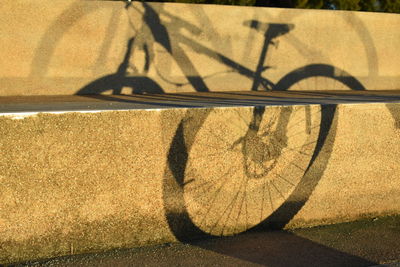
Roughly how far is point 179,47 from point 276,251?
4.08 m

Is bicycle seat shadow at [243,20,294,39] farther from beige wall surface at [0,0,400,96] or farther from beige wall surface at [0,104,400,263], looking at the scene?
beige wall surface at [0,104,400,263]

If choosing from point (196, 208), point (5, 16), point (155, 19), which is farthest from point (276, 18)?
point (196, 208)

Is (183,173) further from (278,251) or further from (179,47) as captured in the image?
(179,47)

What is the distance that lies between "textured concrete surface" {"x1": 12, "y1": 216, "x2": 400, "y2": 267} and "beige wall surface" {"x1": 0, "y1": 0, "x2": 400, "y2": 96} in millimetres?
3531

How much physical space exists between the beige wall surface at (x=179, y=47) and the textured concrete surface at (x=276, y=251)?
3.53 meters

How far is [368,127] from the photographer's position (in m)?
4.76

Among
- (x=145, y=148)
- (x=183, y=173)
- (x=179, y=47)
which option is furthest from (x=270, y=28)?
(x=145, y=148)

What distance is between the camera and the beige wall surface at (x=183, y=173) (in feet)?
11.9

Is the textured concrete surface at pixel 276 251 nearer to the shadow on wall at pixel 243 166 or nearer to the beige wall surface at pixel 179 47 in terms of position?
the shadow on wall at pixel 243 166

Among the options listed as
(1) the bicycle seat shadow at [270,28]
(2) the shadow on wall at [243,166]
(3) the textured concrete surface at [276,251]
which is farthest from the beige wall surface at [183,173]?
(1) the bicycle seat shadow at [270,28]

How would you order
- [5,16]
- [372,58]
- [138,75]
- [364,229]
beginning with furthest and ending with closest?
[372,58], [138,75], [5,16], [364,229]

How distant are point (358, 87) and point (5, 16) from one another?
19.0 ft

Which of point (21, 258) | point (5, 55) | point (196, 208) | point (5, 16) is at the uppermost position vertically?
point (5, 16)

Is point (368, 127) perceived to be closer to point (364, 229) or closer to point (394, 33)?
point (364, 229)
